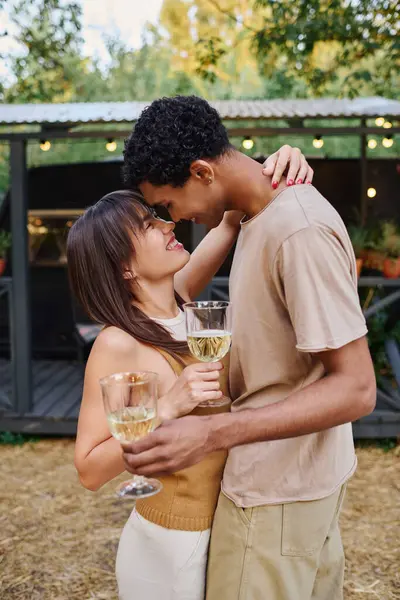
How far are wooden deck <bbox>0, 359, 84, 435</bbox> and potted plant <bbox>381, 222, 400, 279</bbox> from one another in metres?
3.59

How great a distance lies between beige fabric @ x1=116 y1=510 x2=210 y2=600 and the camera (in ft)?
6.28

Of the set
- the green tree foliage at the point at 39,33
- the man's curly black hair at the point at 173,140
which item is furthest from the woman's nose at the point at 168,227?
the green tree foliage at the point at 39,33

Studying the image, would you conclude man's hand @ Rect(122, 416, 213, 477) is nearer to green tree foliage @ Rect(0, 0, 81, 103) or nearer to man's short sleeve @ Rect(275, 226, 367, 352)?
man's short sleeve @ Rect(275, 226, 367, 352)

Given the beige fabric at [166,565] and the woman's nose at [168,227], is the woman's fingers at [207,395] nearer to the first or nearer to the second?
the beige fabric at [166,565]

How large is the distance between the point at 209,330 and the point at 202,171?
482 mm

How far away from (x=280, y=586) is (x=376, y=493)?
394cm

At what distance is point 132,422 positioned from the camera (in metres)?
1.47

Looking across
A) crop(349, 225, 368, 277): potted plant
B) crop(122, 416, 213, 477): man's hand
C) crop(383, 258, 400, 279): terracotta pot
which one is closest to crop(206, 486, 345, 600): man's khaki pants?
crop(122, 416, 213, 477): man's hand

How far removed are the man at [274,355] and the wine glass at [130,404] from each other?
0.15m

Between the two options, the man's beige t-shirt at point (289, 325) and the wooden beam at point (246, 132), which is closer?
the man's beige t-shirt at point (289, 325)

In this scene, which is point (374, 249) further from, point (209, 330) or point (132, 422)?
point (132, 422)

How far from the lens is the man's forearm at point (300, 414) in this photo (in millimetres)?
1486

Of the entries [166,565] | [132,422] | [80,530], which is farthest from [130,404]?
[80,530]

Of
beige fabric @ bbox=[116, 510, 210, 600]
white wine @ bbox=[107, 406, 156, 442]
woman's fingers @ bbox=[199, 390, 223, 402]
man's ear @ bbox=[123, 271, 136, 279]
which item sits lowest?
beige fabric @ bbox=[116, 510, 210, 600]
